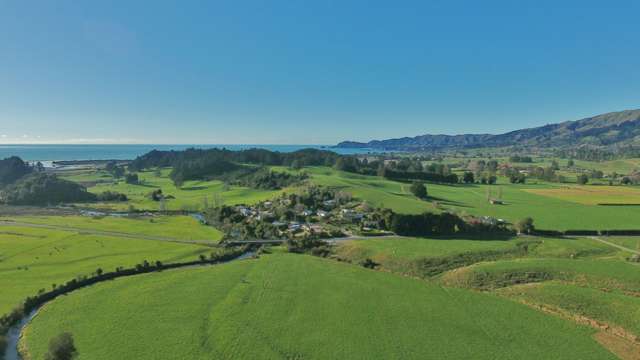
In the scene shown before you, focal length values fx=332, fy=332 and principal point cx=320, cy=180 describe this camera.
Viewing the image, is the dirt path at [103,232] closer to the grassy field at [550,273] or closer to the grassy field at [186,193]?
the grassy field at [186,193]

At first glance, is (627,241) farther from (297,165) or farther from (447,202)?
(297,165)

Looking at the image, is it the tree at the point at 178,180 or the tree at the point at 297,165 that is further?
the tree at the point at 297,165

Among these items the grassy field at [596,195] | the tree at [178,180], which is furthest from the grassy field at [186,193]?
the grassy field at [596,195]

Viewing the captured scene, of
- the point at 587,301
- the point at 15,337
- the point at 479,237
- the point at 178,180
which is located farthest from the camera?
the point at 178,180

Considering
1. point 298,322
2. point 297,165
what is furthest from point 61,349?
point 297,165

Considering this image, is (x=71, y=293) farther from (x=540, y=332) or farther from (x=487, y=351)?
(x=540, y=332)

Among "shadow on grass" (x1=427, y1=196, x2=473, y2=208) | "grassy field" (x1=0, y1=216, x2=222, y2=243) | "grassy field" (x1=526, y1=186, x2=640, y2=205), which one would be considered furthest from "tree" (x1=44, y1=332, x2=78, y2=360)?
"grassy field" (x1=526, y1=186, x2=640, y2=205)
